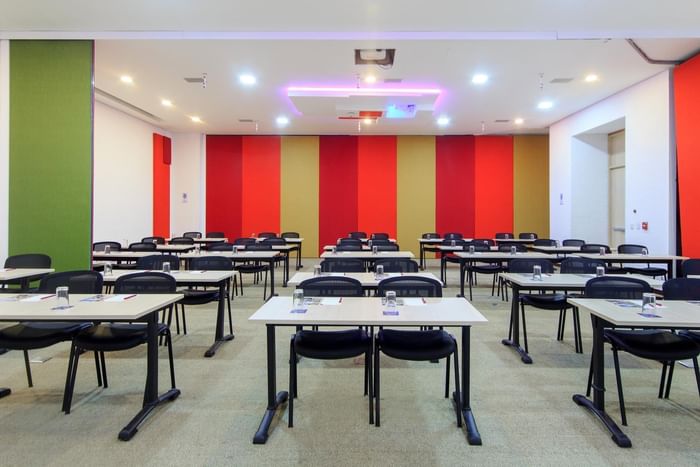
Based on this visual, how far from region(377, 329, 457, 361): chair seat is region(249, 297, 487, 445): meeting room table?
0.48ft

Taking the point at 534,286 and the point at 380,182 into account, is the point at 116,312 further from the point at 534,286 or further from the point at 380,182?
the point at 380,182

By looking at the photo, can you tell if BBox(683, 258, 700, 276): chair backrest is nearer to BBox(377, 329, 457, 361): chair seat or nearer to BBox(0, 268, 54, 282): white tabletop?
BBox(377, 329, 457, 361): chair seat

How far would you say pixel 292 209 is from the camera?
41.2ft

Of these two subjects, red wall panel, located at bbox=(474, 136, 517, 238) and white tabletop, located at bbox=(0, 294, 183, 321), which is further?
red wall panel, located at bbox=(474, 136, 517, 238)

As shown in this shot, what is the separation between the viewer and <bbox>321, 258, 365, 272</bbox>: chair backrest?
4.75m

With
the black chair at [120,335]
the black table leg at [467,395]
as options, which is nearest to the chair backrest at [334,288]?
the black table leg at [467,395]

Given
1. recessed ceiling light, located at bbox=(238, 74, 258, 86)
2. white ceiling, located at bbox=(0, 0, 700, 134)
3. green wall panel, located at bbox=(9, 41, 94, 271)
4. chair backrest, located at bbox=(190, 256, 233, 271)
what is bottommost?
chair backrest, located at bbox=(190, 256, 233, 271)

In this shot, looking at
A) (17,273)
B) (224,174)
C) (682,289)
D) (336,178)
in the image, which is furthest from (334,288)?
(224,174)

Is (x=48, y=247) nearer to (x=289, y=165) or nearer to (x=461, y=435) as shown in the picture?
(x=461, y=435)

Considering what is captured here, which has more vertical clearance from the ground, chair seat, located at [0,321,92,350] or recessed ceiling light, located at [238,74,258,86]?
recessed ceiling light, located at [238,74,258,86]

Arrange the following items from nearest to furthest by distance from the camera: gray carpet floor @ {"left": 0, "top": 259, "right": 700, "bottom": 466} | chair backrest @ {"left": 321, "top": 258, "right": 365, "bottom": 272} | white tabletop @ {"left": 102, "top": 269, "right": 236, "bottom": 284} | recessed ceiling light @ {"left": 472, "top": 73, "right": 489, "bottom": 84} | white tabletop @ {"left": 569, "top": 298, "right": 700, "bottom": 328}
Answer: gray carpet floor @ {"left": 0, "top": 259, "right": 700, "bottom": 466}
white tabletop @ {"left": 569, "top": 298, "right": 700, "bottom": 328}
white tabletop @ {"left": 102, "top": 269, "right": 236, "bottom": 284}
chair backrest @ {"left": 321, "top": 258, "right": 365, "bottom": 272}
recessed ceiling light @ {"left": 472, "top": 73, "right": 489, "bottom": 84}

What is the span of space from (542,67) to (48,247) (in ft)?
28.0

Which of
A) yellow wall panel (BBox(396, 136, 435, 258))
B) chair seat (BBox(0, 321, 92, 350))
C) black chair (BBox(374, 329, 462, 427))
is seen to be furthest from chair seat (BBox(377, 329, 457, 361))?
yellow wall panel (BBox(396, 136, 435, 258))

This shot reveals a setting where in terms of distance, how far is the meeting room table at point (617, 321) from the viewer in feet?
8.20
